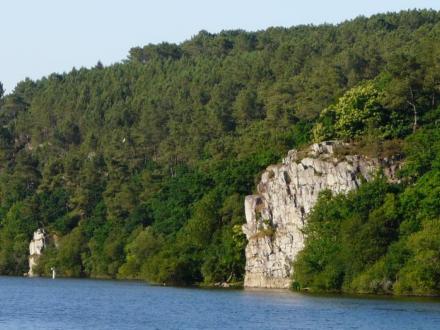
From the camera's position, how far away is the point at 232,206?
370 feet

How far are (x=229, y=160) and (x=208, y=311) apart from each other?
5215 cm

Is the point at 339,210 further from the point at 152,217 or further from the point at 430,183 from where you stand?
the point at 152,217

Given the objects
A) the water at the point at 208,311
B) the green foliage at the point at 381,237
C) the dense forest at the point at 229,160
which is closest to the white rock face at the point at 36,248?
the dense forest at the point at 229,160

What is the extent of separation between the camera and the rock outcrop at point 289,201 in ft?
323

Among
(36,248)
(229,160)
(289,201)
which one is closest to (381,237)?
(289,201)

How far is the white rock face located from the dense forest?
1218 mm

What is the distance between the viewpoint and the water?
67875mm

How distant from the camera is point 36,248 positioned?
14900 cm

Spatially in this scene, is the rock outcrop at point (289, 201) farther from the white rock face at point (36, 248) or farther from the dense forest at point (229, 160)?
the white rock face at point (36, 248)

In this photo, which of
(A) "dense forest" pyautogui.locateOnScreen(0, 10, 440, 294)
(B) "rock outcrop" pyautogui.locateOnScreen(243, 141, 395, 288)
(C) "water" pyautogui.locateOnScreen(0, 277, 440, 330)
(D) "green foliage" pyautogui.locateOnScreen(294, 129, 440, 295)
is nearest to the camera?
(C) "water" pyautogui.locateOnScreen(0, 277, 440, 330)

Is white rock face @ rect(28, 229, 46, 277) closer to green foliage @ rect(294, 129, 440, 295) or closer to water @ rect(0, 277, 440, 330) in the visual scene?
water @ rect(0, 277, 440, 330)

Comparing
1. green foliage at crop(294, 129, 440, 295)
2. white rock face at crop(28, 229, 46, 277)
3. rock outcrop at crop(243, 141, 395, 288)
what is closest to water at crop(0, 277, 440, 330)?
green foliage at crop(294, 129, 440, 295)

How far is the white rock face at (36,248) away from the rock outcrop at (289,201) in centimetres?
4886

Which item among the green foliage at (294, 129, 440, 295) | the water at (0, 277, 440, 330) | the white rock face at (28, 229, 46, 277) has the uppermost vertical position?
the white rock face at (28, 229, 46, 277)
